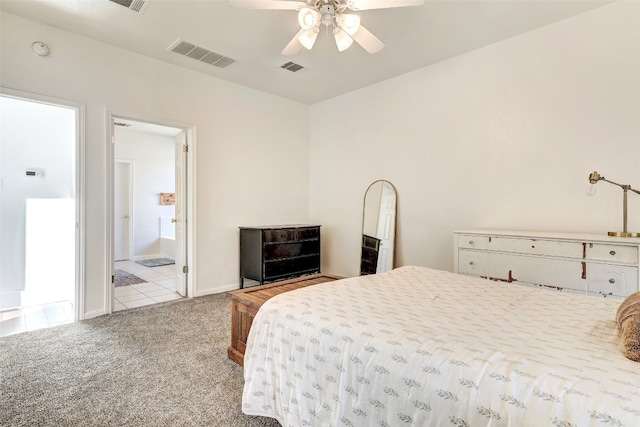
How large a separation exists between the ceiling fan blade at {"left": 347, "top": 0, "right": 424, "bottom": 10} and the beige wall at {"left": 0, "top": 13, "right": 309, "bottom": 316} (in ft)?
7.97

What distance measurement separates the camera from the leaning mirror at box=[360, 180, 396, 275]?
392cm

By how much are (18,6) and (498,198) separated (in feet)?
15.0

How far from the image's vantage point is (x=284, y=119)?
4.72 meters

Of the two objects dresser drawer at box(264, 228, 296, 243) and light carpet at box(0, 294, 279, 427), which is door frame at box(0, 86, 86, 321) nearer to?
light carpet at box(0, 294, 279, 427)

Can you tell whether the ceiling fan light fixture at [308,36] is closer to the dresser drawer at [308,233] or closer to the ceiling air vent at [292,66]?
the ceiling air vent at [292,66]

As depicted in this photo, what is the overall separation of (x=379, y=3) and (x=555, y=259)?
2.27 m

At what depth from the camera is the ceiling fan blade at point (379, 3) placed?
199 cm

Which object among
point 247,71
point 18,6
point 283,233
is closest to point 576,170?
point 283,233

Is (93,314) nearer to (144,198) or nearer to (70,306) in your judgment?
(70,306)

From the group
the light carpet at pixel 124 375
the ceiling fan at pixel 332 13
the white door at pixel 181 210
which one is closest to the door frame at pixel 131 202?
the white door at pixel 181 210

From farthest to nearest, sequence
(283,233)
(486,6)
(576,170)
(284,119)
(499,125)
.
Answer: (284,119) < (283,233) < (499,125) < (576,170) < (486,6)

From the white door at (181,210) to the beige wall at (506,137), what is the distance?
2175 mm

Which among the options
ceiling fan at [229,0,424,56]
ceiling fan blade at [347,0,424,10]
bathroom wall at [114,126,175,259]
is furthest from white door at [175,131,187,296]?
bathroom wall at [114,126,175,259]

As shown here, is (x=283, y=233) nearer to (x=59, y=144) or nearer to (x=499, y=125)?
(x=499, y=125)
